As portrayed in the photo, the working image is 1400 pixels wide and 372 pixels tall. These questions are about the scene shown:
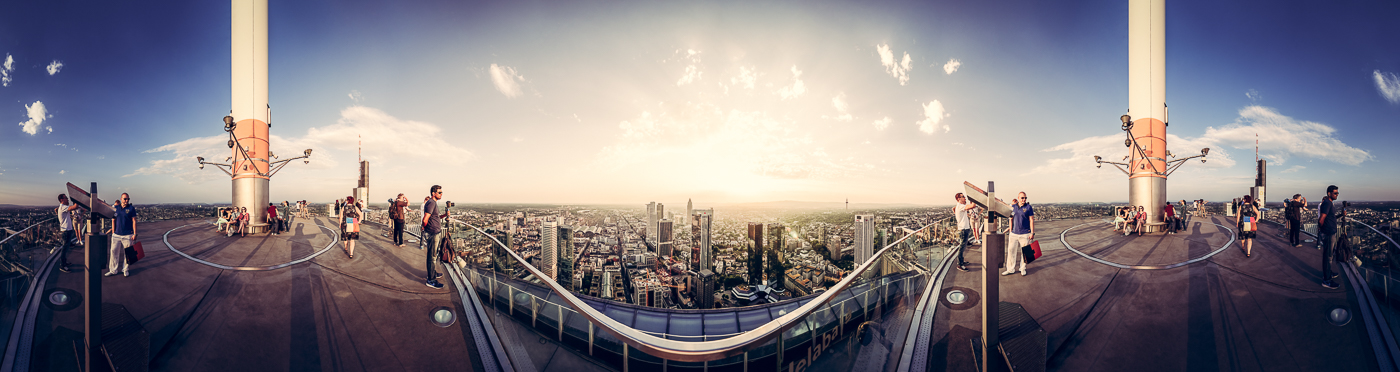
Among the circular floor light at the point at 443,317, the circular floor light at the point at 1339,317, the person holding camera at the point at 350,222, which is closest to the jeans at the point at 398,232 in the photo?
the person holding camera at the point at 350,222

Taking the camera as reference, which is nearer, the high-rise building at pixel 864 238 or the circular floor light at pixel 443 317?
the circular floor light at pixel 443 317

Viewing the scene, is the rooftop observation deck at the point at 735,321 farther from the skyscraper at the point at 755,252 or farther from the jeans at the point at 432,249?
the skyscraper at the point at 755,252

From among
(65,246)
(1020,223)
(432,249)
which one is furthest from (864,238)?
(65,246)

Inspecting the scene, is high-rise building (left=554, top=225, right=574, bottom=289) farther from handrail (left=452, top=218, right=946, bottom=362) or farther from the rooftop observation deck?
handrail (left=452, top=218, right=946, bottom=362)

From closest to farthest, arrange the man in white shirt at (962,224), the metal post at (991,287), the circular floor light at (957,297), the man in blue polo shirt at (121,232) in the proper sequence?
the metal post at (991,287), the circular floor light at (957,297), the man in blue polo shirt at (121,232), the man in white shirt at (962,224)

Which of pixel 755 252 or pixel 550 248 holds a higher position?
pixel 550 248

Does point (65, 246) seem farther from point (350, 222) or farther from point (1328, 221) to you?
point (1328, 221)

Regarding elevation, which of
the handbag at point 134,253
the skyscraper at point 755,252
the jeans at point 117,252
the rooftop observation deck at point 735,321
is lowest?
the skyscraper at point 755,252
